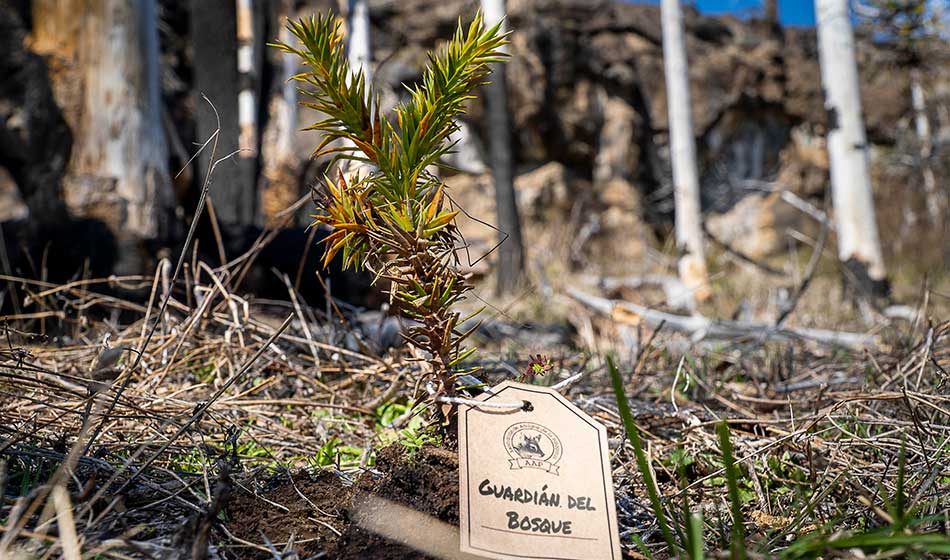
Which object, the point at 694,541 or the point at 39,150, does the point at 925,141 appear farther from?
the point at 694,541

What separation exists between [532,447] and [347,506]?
0.30 meters

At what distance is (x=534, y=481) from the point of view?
0.93 metres

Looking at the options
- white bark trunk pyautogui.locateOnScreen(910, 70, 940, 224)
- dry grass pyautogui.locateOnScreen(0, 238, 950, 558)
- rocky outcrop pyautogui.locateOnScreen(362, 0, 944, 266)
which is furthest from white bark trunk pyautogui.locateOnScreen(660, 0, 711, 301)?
dry grass pyautogui.locateOnScreen(0, 238, 950, 558)

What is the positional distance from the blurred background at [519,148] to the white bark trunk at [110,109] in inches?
0.4

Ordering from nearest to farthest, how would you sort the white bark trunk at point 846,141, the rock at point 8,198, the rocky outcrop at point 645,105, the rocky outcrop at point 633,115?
the white bark trunk at point 846,141, the rock at point 8,198, the rocky outcrop at point 633,115, the rocky outcrop at point 645,105

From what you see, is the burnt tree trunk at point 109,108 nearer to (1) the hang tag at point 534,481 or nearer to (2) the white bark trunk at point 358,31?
(1) the hang tag at point 534,481

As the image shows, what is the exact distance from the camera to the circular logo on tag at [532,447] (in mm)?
943

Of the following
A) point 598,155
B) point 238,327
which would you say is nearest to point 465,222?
point 598,155

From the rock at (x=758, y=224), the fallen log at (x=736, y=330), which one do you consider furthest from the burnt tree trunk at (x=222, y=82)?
the rock at (x=758, y=224)

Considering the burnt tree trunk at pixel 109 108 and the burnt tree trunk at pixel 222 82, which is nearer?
the burnt tree trunk at pixel 109 108

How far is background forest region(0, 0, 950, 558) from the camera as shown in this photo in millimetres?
977

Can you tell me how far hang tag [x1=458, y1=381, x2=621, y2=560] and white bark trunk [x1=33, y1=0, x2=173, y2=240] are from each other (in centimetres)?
304

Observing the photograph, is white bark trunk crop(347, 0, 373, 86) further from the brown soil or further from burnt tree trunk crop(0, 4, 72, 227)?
the brown soil

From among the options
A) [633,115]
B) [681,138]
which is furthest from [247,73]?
[633,115]
